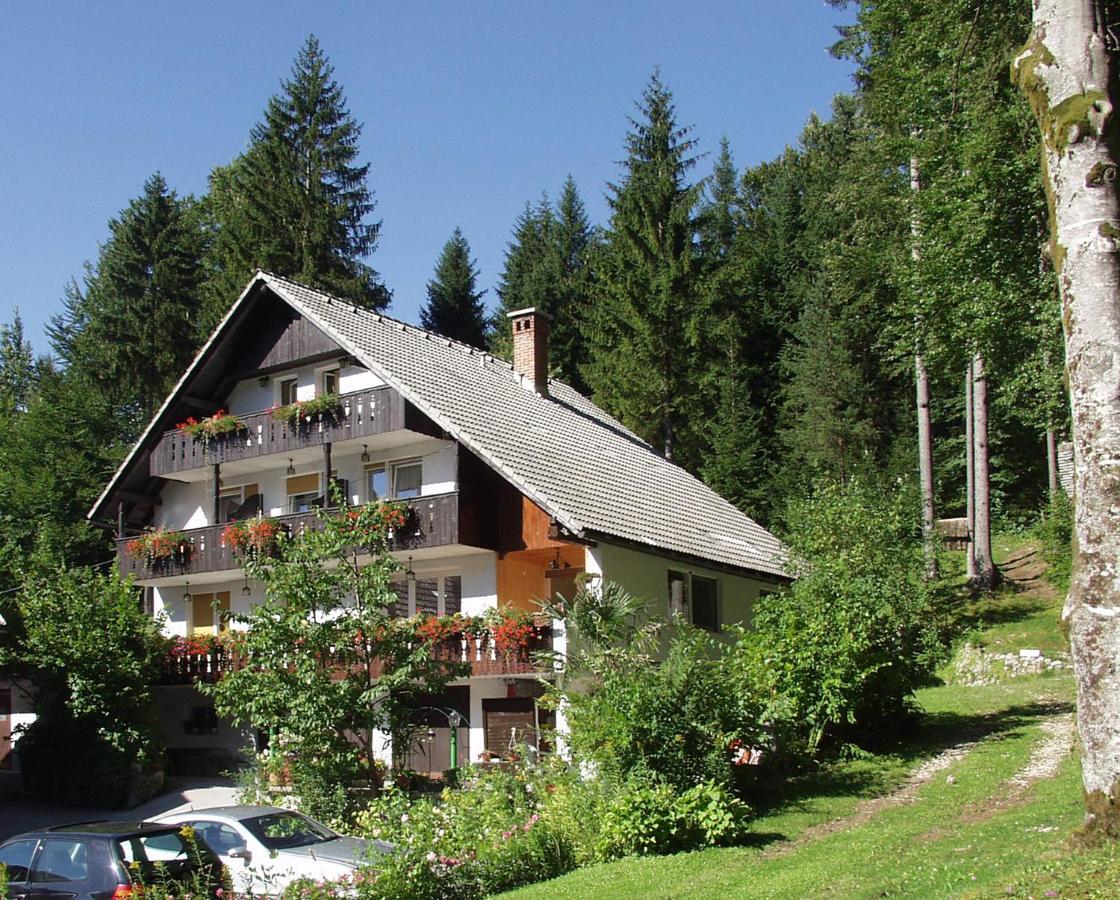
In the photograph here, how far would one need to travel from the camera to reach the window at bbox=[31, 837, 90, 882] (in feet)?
41.2

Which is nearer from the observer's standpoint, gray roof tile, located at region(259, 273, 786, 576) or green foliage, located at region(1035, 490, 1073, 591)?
gray roof tile, located at region(259, 273, 786, 576)

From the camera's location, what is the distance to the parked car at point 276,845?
13078 millimetres

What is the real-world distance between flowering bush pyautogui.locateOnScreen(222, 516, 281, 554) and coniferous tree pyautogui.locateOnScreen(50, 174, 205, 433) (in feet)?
68.4

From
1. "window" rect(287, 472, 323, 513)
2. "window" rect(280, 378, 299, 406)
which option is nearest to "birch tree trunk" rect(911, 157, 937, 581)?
"window" rect(287, 472, 323, 513)

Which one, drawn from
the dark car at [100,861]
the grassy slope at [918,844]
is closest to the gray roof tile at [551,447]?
the grassy slope at [918,844]

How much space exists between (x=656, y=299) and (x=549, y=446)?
18563 millimetres

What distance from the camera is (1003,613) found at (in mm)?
30234

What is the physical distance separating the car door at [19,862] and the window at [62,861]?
122 millimetres

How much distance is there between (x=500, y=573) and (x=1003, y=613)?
14.3 metres

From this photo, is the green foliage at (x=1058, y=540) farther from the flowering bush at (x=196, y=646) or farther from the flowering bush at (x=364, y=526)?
the flowering bush at (x=196, y=646)

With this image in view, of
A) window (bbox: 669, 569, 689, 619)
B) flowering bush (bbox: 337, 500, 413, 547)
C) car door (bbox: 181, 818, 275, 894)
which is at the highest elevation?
flowering bush (bbox: 337, 500, 413, 547)

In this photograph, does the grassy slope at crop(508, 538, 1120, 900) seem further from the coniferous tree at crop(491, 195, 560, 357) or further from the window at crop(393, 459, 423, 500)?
the coniferous tree at crop(491, 195, 560, 357)

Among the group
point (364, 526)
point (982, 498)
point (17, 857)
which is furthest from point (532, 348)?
point (17, 857)

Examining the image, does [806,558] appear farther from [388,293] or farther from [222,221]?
[222,221]
